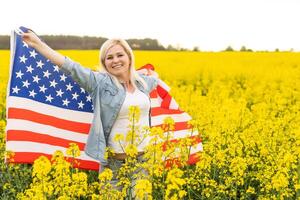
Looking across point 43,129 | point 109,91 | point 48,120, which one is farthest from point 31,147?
point 109,91

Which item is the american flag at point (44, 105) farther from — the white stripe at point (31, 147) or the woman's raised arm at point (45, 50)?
the woman's raised arm at point (45, 50)

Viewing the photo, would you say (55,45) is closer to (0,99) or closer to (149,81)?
(0,99)

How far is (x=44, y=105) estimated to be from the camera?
660 cm

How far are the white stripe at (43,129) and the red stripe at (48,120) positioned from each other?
0.04 m

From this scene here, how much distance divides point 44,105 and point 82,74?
4.84 feet

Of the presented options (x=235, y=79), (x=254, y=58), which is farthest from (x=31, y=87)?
(x=254, y=58)

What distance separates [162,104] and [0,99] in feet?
16.0

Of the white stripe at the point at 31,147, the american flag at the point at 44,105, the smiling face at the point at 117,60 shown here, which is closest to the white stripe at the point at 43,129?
the american flag at the point at 44,105

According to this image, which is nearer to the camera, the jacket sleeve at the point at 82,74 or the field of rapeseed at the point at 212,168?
the field of rapeseed at the point at 212,168

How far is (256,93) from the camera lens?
48.7ft

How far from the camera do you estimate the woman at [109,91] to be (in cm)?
533

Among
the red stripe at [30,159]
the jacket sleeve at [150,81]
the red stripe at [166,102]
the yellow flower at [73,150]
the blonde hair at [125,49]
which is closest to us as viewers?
the yellow flower at [73,150]

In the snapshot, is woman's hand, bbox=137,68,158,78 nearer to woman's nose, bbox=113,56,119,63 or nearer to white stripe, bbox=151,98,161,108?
white stripe, bbox=151,98,161,108

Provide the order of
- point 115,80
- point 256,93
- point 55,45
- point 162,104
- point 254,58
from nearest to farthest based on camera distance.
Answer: point 115,80
point 162,104
point 256,93
point 254,58
point 55,45
